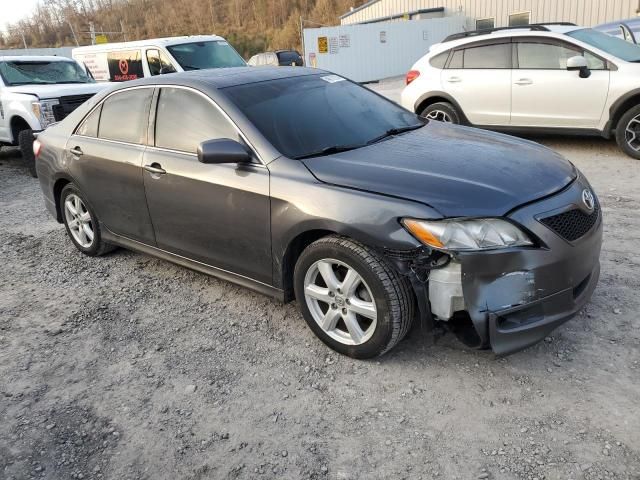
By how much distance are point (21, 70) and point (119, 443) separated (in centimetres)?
918

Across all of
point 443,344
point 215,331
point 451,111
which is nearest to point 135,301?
point 215,331

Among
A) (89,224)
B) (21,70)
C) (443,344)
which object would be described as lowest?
(443,344)

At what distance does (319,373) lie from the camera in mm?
3246

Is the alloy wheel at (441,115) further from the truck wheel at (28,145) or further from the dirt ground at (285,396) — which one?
the truck wheel at (28,145)

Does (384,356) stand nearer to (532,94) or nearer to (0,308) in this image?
(0,308)

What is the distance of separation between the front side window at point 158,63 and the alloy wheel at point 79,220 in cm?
678

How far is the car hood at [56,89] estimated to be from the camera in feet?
29.2

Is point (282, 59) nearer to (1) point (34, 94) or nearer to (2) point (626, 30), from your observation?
(2) point (626, 30)

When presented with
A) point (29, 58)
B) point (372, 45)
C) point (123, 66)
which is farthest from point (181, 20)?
point (29, 58)

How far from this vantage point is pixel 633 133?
7.11 metres

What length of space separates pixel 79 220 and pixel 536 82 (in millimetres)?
5971

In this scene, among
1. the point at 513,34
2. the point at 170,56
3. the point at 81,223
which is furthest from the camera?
the point at 170,56

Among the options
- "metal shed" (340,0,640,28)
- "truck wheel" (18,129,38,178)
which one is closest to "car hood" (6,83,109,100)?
"truck wheel" (18,129,38,178)

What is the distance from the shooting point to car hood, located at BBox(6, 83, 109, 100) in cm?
891
